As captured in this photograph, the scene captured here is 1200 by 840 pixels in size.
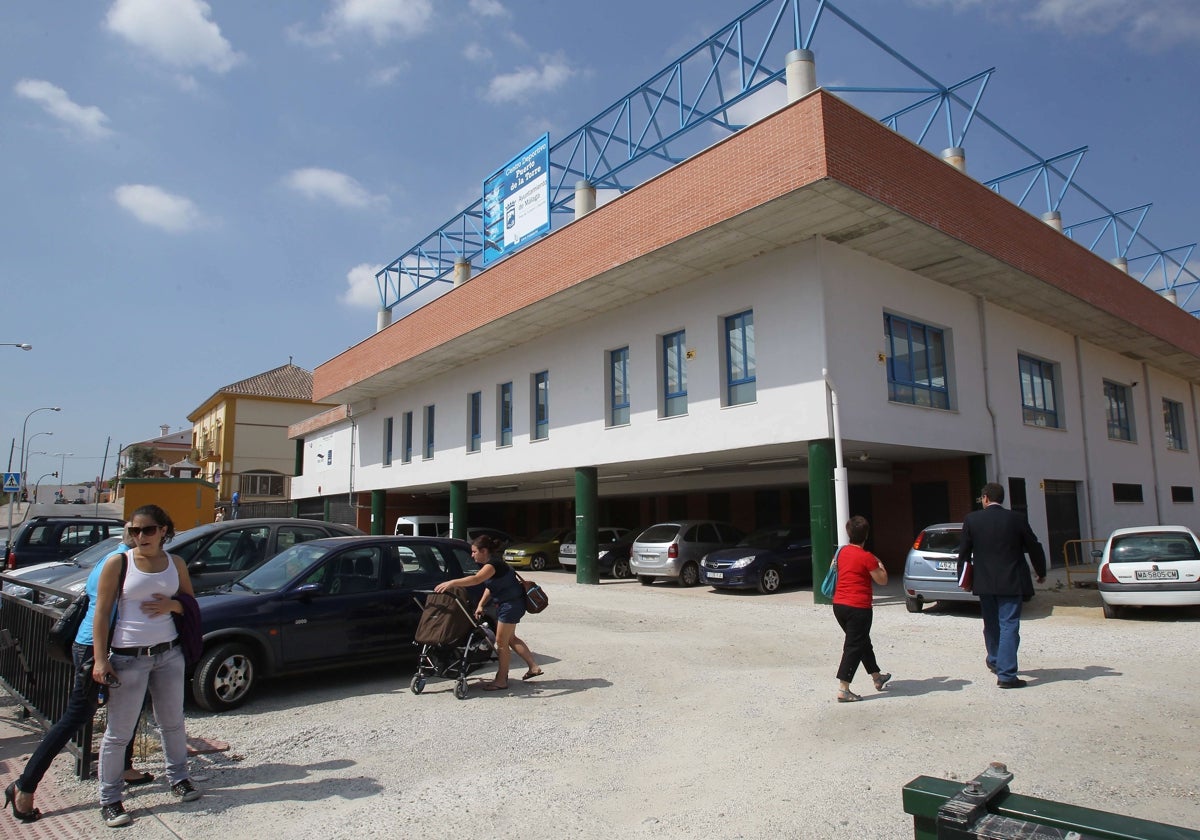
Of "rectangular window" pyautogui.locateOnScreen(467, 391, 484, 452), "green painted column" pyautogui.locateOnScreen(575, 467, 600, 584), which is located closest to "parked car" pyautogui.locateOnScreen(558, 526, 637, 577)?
"green painted column" pyautogui.locateOnScreen(575, 467, 600, 584)

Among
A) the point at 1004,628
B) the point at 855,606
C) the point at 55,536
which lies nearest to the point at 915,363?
the point at 1004,628

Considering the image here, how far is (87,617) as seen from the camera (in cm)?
492

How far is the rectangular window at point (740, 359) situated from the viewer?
51.9 feet

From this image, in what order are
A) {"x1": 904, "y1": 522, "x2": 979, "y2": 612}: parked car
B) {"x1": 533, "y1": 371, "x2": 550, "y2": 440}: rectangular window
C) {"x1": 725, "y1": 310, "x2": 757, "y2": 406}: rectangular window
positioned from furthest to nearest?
{"x1": 533, "y1": 371, "x2": 550, "y2": 440}: rectangular window → {"x1": 725, "y1": 310, "x2": 757, "y2": 406}: rectangular window → {"x1": 904, "y1": 522, "x2": 979, "y2": 612}: parked car

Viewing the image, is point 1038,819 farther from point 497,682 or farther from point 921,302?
point 921,302

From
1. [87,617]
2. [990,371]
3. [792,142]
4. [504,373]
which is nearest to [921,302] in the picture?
[990,371]

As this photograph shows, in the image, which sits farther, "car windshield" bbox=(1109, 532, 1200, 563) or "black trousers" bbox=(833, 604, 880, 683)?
"car windshield" bbox=(1109, 532, 1200, 563)

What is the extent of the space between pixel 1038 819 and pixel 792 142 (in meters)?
12.4

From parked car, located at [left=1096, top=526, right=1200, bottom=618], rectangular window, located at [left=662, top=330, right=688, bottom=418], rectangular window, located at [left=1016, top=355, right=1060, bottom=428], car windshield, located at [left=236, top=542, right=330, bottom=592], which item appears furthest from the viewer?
rectangular window, located at [left=1016, top=355, right=1060, bottom=428]

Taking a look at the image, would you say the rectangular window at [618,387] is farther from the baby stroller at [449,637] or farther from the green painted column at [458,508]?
the baby stroller at [449,637]

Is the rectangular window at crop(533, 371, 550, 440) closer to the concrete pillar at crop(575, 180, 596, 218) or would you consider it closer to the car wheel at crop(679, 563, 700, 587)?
the concrete pillar at crop(575, 180, 596, 218)

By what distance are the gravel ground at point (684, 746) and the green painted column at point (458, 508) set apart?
644 inches

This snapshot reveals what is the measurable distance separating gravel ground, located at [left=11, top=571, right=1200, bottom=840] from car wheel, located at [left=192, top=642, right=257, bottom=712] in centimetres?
16

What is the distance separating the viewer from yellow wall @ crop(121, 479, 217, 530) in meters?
22.0
